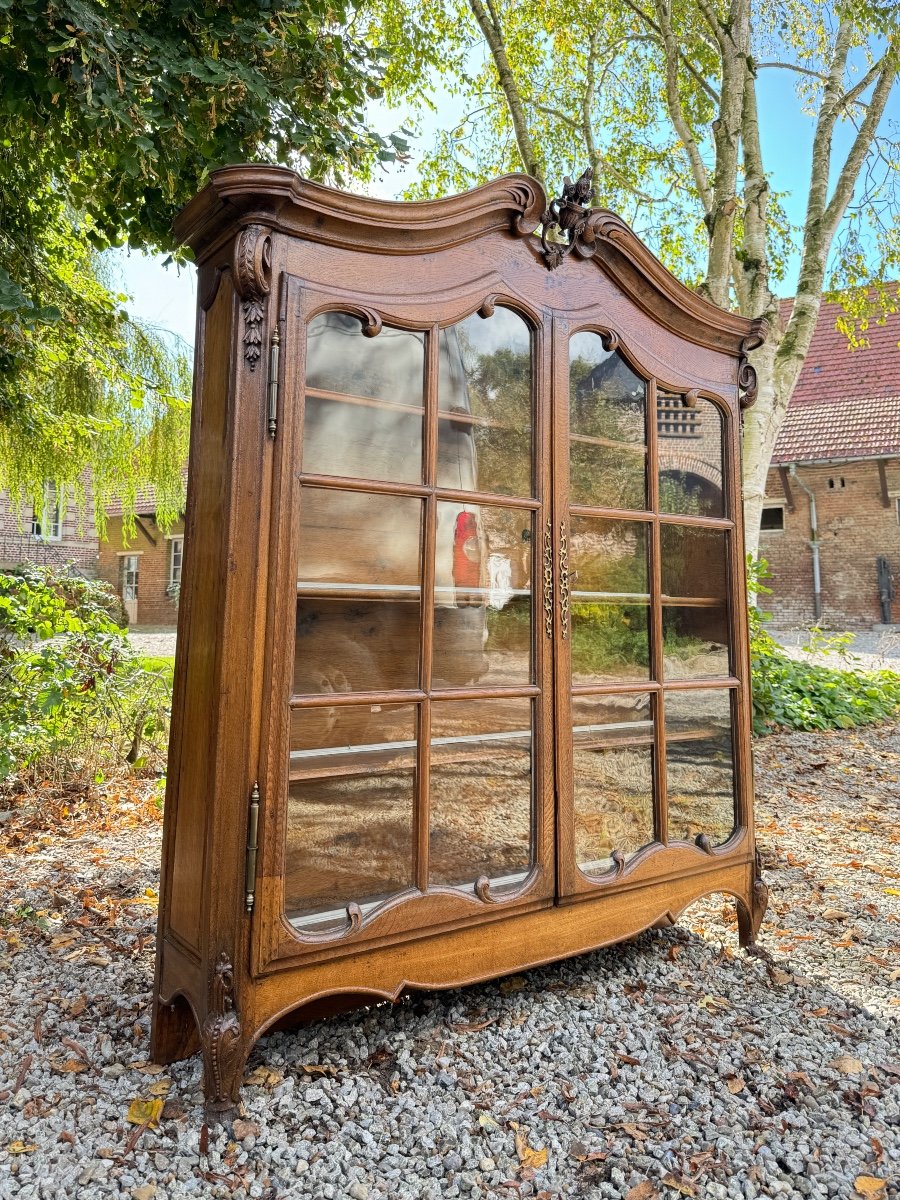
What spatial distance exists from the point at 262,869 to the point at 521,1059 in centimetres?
83

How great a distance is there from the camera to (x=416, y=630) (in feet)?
Answer: 6.27

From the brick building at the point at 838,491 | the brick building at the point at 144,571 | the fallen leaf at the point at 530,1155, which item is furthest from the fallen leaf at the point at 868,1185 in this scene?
the brick building at the point at 144,571

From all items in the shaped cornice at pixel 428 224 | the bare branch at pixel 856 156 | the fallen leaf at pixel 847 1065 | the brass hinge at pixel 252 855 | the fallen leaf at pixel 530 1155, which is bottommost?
the fallen leaf at pixel 530 1155

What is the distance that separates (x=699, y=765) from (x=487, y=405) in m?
1.33

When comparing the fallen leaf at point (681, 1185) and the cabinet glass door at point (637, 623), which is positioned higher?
the cabinet glass door at point (637, 623)

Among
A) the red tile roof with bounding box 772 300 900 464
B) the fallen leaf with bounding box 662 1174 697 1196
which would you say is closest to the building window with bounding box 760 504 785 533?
the red tile roof with bounding box 772 300 900 464

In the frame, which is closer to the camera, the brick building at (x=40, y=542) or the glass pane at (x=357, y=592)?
the glass pane at (x=357, y=592)

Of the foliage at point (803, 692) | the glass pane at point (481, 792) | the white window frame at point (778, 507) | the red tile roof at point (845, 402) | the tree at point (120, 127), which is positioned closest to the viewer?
the glass pane at point (481, 792)

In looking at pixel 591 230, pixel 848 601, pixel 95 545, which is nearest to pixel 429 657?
pixel 591 230

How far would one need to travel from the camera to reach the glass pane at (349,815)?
5.67 feet

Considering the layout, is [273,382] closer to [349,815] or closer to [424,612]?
[424,612]

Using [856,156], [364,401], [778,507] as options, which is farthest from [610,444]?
[778,507]

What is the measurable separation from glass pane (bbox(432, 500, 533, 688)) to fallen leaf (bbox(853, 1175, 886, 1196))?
121 cm

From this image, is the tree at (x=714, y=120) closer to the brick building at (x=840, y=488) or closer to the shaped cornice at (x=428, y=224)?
the shaped cornice at (x=428, y=224)
